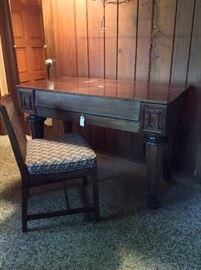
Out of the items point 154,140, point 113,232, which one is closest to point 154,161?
point 154,140

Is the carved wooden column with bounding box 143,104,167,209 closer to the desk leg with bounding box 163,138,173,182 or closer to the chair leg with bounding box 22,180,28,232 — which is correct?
the desk leg with bounding box 163,138,173,182

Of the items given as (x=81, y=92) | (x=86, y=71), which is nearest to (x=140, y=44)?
(x=86, y=71)

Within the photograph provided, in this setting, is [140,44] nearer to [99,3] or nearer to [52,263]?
[99,3]

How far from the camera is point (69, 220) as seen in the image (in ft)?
5.37

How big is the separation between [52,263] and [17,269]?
0.57 feet

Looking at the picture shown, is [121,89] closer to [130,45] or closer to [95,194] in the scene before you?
[130,45]

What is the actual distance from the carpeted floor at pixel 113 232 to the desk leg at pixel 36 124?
A: 0.44 metres

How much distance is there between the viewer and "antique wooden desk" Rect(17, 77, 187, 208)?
4.76ft

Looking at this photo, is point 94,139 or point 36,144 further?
point 94,139

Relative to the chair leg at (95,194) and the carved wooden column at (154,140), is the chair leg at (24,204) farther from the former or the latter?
the carved wooden column at (154,140)

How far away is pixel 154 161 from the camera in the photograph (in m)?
1.57

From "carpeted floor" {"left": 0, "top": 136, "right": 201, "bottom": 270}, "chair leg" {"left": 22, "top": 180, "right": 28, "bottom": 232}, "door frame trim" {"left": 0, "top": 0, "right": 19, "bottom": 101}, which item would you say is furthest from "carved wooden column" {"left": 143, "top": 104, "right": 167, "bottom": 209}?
"door frame trim" {"left": 0, "top": 0, "right": 19, "bottom": 101}

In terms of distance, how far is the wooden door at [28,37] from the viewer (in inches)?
136

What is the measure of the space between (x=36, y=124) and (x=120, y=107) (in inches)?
Answer: 31.5
